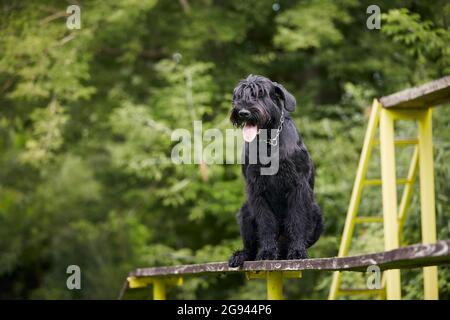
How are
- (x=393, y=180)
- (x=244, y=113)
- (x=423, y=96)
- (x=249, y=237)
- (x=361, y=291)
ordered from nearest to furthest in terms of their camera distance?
1. (x=244, y=113)
2. (x=249, y=237)
3. (x=423, y=96)
4. (x=393, y=180)
5. (x=361, y=291)

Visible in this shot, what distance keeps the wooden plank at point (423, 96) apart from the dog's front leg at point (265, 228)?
5.34 ft

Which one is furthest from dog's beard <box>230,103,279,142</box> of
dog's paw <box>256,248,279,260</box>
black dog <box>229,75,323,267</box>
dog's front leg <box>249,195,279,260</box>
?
dog's paw <box>256,248,279,260</box>

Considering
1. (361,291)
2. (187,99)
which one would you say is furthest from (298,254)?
(187,99)

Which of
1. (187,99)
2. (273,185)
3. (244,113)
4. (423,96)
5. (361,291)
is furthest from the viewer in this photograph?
(187,99)

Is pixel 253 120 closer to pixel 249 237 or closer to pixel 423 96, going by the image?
pixel 249 237

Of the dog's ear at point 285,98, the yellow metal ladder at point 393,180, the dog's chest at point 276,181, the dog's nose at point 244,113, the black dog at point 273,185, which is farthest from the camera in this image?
the yellow metal ladder at point 393,180

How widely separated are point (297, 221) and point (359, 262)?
1077mm

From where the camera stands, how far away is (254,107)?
503cm

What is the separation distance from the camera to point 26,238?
652 inches

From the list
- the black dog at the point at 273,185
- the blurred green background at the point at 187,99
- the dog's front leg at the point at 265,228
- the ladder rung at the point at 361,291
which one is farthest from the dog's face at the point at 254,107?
the blurred green background at the point at 187,99

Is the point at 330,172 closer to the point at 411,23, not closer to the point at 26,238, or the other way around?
the point at 411,23

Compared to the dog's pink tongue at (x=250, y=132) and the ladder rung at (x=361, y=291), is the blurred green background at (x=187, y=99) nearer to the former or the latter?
the ladder rung at (x=361, y=291)

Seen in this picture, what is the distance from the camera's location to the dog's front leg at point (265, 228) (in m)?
5.18

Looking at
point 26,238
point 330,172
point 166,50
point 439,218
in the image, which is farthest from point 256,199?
point 26,238
